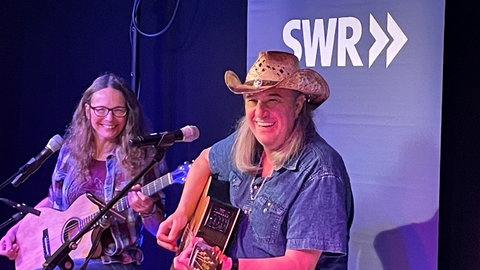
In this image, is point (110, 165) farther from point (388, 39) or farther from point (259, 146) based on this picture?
point (388, 39)

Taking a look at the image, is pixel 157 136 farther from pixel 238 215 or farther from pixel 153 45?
pixel 153 45

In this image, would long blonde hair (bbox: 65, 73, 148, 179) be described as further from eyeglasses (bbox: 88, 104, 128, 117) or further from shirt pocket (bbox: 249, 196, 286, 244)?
shirt pocket (bbox: 249, 196, 286, 244)

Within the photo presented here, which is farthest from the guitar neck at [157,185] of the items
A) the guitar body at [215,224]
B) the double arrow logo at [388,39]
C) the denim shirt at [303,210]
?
the double arrow logo at [388,39]

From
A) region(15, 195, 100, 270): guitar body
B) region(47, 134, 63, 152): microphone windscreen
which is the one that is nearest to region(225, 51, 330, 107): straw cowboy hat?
region(47, 134, 63, 152): microphone windscreen

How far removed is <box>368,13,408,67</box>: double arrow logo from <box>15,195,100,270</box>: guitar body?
1.33 metres

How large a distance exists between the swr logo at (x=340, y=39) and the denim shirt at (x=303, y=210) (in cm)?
64

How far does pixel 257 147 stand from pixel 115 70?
1.85m

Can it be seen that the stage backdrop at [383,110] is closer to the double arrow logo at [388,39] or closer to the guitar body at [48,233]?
the double arrow logo at [388,39]

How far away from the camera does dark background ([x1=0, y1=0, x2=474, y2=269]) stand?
12.1ft

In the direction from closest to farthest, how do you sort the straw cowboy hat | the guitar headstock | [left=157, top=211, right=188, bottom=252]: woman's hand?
the straw cowboy hat, [left=157, top=211, right=188, bottom=252]: woman's hand, the guitar headstock

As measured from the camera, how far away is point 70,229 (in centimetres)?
311

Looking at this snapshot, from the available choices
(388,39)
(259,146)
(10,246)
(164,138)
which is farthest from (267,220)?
(10,246)

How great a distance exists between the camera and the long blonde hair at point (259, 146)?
2.36m

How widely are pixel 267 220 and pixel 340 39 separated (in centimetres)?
98
